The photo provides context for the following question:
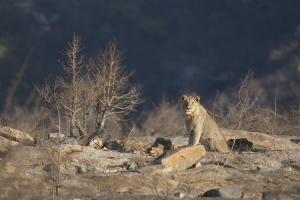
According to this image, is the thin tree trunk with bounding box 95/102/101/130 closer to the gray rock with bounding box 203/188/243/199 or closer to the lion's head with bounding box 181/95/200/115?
the lion's head with bounding box 181/95/200/115

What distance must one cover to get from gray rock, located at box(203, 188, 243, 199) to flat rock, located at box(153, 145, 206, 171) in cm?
128

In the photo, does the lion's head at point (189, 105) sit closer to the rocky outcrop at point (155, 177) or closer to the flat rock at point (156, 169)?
the rocky outcrop at point (155, 177)

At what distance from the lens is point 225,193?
15.5 feet

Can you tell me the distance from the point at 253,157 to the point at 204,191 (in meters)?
2.71

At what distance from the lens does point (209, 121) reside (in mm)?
9133

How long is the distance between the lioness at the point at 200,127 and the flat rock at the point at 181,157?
6.41 ft

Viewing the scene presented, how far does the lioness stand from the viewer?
875 cm

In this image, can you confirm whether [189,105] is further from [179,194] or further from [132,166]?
[179,194]

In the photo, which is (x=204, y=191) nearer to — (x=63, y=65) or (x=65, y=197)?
(x=65, y=197)

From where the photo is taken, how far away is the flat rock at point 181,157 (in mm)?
6114

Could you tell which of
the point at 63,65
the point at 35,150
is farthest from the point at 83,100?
the point at 35,150

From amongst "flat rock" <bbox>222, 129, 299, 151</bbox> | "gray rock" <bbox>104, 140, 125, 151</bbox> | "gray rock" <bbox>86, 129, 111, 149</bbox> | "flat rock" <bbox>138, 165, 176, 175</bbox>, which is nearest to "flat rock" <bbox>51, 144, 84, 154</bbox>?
"gray rock" <bbox>86, 129, 111, 149</bbox>

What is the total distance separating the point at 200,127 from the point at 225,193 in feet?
13.7

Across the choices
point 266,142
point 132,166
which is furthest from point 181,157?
point 266,142
